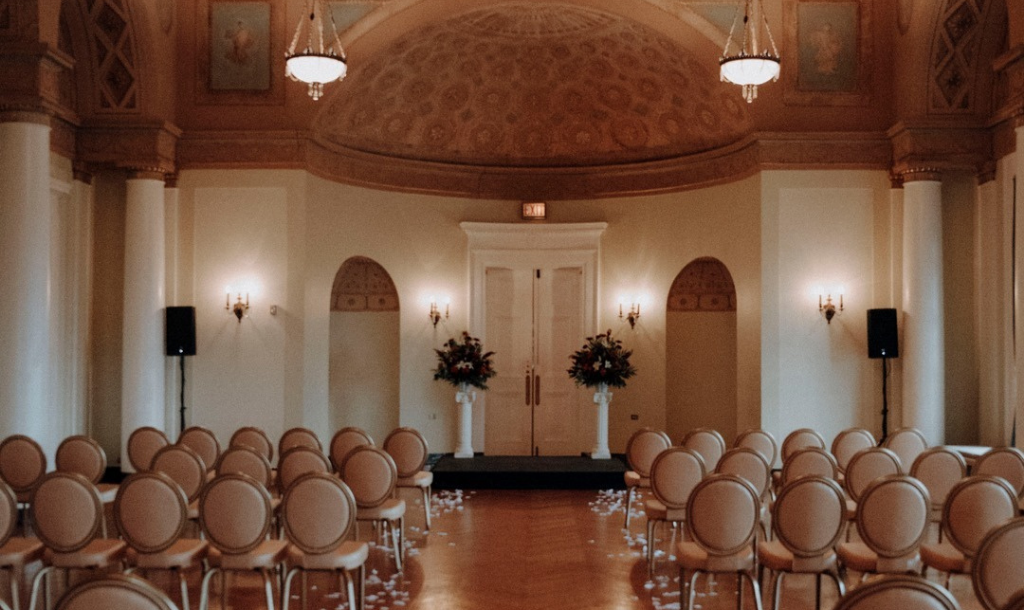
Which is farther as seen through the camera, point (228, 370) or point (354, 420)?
point (354, 420)

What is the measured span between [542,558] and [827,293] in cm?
618

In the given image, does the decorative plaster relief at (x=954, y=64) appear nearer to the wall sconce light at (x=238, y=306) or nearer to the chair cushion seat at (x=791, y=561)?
the chair cushion seat at (x=791, y=561)

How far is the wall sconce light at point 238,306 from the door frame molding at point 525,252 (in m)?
3.87

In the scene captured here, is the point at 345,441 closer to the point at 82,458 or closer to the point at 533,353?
the point at 82,458

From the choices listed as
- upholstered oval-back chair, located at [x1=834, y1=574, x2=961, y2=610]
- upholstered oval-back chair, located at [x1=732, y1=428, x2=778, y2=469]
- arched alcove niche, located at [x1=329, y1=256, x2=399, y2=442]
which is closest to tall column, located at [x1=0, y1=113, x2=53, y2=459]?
arched alcove niche, located at [x1=329, y1=256, x2=399, y2=442]

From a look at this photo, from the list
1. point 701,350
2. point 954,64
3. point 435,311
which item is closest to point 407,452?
point 435,311

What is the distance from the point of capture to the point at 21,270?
9.44m

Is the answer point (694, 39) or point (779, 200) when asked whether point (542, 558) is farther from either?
point (694, 39)

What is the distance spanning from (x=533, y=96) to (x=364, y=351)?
4980 millimetres

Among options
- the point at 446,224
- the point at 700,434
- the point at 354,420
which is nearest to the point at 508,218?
the point at 446,224

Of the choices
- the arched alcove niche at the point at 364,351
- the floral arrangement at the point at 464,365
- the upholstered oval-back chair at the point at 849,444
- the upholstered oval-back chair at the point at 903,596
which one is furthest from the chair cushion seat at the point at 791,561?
the arched alcove niche at the point at 364,351

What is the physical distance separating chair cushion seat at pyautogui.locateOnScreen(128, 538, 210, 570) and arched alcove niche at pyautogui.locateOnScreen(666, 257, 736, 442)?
9943 mm

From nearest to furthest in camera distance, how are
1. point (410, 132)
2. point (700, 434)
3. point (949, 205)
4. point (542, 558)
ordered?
point (542, 558)
point (700, 434)
point (949, 205)
point (410, 132)

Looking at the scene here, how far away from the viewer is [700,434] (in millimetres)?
9062
